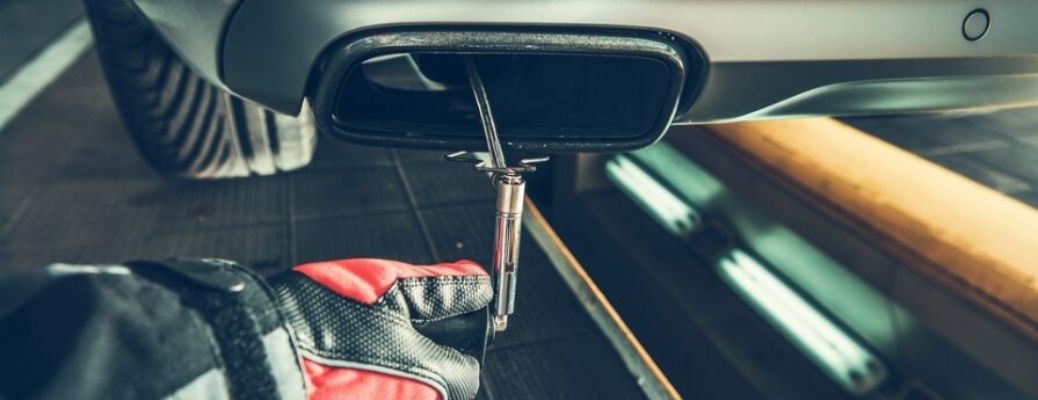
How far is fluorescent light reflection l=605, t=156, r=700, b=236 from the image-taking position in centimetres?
155

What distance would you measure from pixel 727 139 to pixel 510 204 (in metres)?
0.84

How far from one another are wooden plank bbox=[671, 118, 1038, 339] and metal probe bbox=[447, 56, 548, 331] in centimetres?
61

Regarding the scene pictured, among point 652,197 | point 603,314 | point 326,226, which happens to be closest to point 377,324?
point 603,314

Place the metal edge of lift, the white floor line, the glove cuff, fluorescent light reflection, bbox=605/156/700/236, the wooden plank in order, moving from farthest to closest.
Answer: the white floor line
fluorescent light reflection, bbox=605/156/700/236
the metal edge of lift
the wooden plank
the glove cuff

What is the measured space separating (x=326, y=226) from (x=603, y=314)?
2.25 feet

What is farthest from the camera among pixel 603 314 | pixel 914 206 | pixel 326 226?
pixel 326 226

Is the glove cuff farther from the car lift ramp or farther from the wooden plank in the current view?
the wooden plank

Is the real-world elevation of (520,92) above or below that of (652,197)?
above

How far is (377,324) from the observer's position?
27.5 inches

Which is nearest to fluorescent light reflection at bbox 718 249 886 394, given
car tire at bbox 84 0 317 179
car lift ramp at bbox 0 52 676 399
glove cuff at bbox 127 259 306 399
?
car lift ramp at bbox 0 52 676 399

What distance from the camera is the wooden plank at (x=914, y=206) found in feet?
2.97

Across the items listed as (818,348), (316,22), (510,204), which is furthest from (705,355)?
(316,22)

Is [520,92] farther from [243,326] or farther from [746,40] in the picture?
[243,326]

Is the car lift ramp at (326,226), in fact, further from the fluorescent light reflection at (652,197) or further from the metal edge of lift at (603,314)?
the fluorescent light reflection at (652,197)
